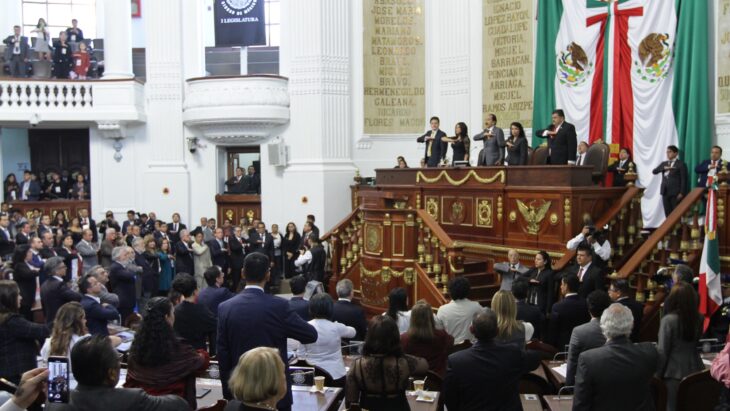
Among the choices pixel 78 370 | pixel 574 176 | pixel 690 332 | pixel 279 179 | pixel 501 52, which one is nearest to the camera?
pixel 78 370

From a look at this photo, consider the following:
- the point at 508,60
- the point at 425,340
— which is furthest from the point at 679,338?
the point at 508,60

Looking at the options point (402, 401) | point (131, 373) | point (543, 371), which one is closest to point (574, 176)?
point (543, 371)

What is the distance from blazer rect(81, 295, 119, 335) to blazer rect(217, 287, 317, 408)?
6.91ft

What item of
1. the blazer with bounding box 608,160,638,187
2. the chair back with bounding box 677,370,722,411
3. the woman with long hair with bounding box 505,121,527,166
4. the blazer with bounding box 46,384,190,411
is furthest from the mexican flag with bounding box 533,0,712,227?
the blazer with bounding box 46,384,190,411

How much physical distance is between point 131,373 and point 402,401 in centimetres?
155

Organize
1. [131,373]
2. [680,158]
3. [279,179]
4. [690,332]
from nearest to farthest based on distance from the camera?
[131,373], [690,332], [680,158], [279,179]

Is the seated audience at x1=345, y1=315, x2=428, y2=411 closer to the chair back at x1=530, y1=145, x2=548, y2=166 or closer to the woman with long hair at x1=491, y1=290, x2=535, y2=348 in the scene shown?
the woman with long hair at x1=491, y1=290, x2=535, y2=348

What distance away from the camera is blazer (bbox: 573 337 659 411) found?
416 centimetres

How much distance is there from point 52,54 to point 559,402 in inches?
617

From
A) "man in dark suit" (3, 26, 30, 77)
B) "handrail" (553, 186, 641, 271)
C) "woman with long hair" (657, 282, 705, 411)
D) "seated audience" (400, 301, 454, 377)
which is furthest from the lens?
"man in dark suit" (3, 26, 30, 77)

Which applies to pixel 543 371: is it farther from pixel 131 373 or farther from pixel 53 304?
pixel 53 304

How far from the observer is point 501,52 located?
598 inches

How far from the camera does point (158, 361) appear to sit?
14.1ft

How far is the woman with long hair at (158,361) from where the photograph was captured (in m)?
4.30
